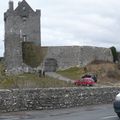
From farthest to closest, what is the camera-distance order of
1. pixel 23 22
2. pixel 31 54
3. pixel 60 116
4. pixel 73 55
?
pixel 23 22, pixel 73 55, pixel 31 54, pixel 60 116

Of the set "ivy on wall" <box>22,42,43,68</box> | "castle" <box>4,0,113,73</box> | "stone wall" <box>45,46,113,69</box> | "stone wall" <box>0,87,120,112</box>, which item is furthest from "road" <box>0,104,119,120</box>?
"stone wall" <box>45,46,113,69</box>

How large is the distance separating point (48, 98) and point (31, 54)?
6841 cm

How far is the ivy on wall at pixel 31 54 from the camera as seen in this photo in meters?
94.0

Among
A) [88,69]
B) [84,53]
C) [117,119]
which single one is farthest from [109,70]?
[117,119]

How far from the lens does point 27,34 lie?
335 ft

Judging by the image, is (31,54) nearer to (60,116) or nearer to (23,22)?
(23,22)

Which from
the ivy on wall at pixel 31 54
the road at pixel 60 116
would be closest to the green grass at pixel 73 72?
the ivy on wall at pixel 31 54

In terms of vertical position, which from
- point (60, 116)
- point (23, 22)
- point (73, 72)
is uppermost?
point (23, 22)

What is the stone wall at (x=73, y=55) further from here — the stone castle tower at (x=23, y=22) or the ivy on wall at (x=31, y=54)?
the ivy on wall at (x=31, y=54)

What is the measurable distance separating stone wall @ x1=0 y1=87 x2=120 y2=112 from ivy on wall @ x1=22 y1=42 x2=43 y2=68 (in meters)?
63.5

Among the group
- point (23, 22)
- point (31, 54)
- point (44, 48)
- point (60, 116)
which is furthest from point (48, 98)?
point (23, 22)

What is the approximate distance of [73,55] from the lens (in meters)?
103

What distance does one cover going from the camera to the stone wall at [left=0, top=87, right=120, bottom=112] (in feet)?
81.9

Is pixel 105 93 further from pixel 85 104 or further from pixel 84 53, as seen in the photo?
pixel 84 53
